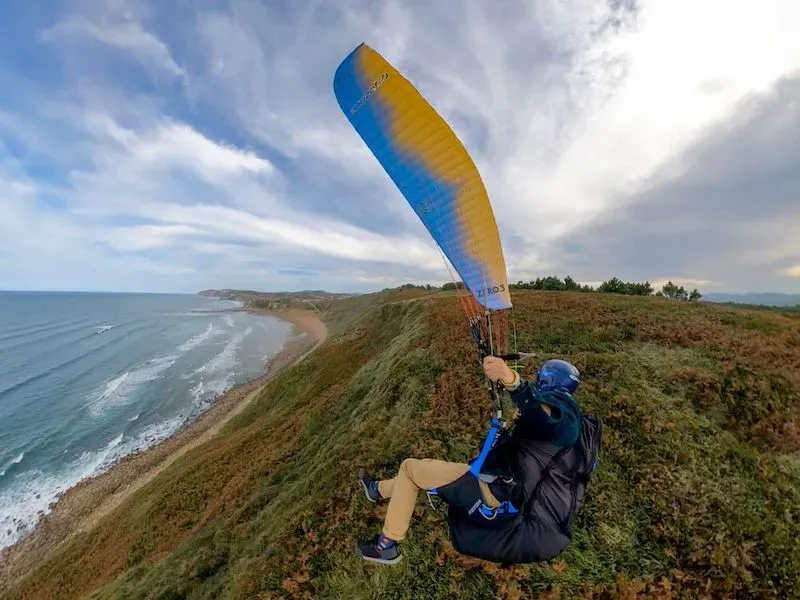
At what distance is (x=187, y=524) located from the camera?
1349 centimetres

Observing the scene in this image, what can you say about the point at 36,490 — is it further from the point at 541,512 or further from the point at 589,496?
the point at 541,512

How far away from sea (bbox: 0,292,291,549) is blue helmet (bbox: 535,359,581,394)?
30.6 meters

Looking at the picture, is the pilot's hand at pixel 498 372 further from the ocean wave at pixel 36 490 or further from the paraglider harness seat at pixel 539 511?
the ocean wave at pixel 36 490

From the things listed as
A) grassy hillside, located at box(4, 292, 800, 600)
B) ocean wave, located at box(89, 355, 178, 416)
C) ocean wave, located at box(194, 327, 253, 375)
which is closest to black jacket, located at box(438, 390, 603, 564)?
grassy hillside, located at box(4, 292, 800, 600)

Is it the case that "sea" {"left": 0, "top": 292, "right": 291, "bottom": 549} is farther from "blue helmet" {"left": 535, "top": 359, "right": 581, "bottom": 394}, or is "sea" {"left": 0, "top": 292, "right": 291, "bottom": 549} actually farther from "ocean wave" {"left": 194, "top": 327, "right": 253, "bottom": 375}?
"blue helmet" {"left": 535, "top": 359, "right": 581, "bottom": 394}

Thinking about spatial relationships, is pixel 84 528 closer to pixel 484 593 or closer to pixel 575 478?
pixel 484 593

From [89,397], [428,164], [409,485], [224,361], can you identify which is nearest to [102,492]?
[89,397]

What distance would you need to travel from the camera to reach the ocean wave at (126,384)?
38.4m

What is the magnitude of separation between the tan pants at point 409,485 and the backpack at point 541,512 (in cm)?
72

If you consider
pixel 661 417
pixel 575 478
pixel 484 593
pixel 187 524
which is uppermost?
pixel 575 478

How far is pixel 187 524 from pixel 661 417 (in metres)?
15.6

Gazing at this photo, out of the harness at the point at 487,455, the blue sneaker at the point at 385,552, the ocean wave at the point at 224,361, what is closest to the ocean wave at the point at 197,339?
the ocean wave at the point at 224,361

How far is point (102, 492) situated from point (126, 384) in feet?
84.0

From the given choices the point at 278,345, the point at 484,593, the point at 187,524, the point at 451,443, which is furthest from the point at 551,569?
the point at 278,345
